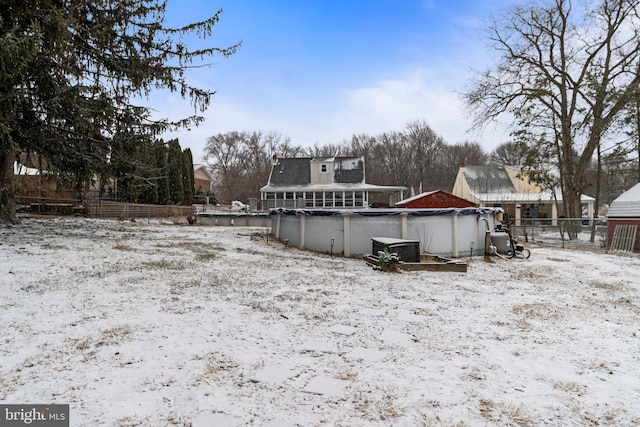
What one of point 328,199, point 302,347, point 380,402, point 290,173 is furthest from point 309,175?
point 380,402

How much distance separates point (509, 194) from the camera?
33344 mm

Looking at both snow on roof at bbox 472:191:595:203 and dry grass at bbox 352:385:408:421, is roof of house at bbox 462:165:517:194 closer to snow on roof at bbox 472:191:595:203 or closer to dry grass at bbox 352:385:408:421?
snow on roof at bbox 472:191:595:203

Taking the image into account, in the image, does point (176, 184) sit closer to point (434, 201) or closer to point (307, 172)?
point (307, 172)

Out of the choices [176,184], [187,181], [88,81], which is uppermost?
[88,81]

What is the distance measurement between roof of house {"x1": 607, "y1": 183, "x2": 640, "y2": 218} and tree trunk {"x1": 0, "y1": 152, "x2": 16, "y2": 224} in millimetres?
21671

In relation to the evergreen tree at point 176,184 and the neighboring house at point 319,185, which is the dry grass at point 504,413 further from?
the evergreen tree at point 176,184

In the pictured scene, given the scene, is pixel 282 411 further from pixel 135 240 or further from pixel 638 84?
pixel 638 84

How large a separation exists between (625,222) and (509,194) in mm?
18256

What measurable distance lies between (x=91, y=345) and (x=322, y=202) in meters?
26.3

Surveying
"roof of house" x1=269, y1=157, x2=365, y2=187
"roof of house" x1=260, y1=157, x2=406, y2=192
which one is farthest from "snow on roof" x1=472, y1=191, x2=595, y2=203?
"roof of house" x1=269, y1=157, x2=365, y2=187

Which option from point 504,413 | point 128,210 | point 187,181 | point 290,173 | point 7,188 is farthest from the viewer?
point 187,181

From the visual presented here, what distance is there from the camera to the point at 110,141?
35.3 feet

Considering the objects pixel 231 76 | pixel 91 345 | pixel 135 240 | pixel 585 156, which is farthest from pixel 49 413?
pixel 585 156

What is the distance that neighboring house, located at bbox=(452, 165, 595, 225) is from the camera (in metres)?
31.5
